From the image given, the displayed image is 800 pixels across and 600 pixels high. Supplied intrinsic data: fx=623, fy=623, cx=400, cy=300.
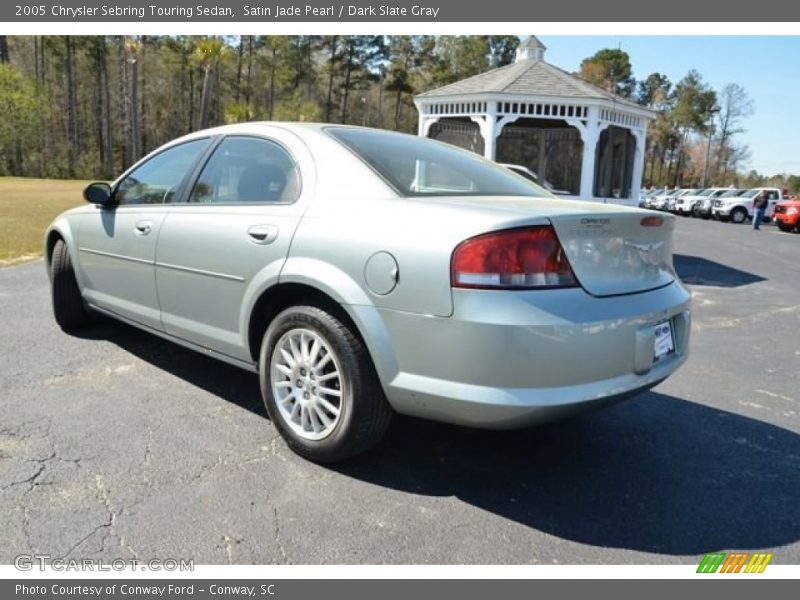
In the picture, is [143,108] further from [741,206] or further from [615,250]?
[615,250]

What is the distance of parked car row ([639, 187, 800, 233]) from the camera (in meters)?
24.0

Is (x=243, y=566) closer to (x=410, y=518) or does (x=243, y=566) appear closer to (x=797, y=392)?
(x=410, y=518)

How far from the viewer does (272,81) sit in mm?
60656

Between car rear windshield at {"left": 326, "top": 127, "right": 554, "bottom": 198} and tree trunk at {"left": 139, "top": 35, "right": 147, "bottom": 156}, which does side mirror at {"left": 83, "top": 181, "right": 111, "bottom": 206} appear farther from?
tree trunk at {"left": 139, "top": 35, "right": 147, "bottom": 156}

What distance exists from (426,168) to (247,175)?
40.3 inches

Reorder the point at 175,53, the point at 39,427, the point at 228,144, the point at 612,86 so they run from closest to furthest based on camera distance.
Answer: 1. the point at 39,427
2. the point at 228,144
3. the point at 175,53
4. the point at 612,86

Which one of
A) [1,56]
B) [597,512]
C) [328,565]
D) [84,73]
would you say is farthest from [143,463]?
[84,73]

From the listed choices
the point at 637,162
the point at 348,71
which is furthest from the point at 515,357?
the point at 348,71

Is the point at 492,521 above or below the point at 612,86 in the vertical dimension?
below

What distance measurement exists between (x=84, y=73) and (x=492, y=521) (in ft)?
227

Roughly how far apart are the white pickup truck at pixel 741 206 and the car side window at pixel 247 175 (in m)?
32.3

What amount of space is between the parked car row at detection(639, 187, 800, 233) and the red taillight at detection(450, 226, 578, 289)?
84.3 ft

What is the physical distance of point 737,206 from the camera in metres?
30.7

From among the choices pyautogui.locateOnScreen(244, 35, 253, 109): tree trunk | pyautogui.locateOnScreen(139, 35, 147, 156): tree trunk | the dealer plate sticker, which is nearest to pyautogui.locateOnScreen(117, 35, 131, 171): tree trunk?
pyautogui.locateOnScreen(139, 35, 147, 156): tree trunk
